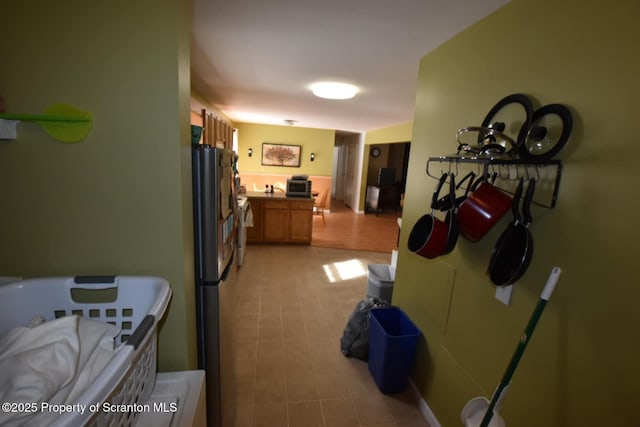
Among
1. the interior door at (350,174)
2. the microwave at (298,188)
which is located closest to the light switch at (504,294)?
the microwave at (298,188)

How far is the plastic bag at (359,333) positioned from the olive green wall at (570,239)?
31.3 inches

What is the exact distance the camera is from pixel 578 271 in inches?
37.1

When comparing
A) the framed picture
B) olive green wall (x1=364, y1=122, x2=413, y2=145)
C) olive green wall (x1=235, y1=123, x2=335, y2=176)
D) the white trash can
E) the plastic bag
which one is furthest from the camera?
the framed picture

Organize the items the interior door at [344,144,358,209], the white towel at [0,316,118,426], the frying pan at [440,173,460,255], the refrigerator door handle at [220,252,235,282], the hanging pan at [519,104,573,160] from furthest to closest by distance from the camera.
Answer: the interior door at [344,144,358,209] < the refrigerator door handle at [220,252,235,282] < the frying pan at [440,173,460,255] < the hanging pan at [519,104,573,160] < the white towel at [0,316,118,426]

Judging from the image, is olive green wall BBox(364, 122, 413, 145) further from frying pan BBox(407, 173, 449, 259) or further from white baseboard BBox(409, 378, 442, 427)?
white baseboard BBox(409, 378, 442, 427)

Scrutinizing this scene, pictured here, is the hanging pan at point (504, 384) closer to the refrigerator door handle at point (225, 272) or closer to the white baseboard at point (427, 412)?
the white baseboard at point (427, 412)

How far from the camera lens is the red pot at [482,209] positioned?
1.13 meters

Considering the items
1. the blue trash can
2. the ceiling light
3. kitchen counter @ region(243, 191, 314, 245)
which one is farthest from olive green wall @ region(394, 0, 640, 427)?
kitchen counter @ region(243, 191, 314, 245)

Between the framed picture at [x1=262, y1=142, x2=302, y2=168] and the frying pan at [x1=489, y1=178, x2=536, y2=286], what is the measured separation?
274 inches

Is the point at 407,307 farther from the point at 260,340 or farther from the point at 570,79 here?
the point at 570,79

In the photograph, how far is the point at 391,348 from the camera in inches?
73.7

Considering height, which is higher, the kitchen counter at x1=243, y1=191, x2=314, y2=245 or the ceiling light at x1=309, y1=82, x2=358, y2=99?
the ceiling light at x1=309, y1=82, x2=358, y2=99

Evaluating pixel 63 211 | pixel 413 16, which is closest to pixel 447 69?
pixel 413 16

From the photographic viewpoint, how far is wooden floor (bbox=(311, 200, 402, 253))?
5.39 m
